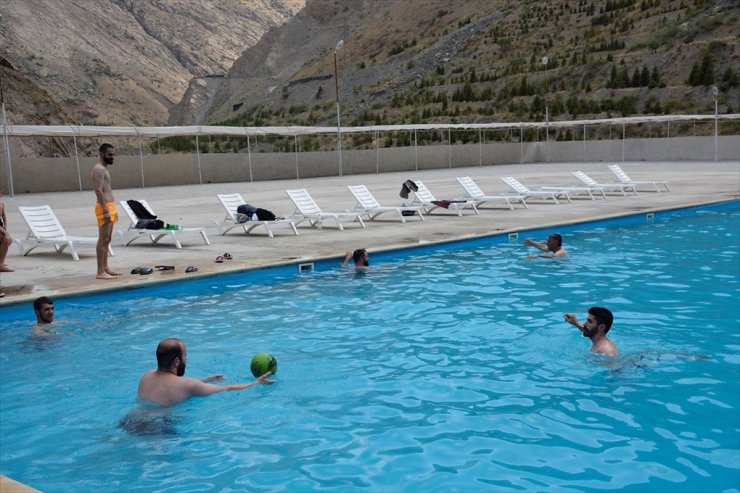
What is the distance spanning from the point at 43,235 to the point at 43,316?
4.06m

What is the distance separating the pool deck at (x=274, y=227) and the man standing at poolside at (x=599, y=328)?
167 inches

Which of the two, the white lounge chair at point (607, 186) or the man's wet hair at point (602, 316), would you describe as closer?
the man's wet hair at point (602, 316)

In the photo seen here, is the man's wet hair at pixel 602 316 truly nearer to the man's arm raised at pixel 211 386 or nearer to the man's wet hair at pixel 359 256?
the man's arm raised at pixel 211 386

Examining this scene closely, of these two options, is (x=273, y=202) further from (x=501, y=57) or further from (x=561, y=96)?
(x=501, y=57)

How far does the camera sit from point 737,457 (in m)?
4.05

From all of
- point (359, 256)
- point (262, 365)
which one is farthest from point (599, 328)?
point (359, 256)

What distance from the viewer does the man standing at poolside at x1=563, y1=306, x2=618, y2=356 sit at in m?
5.47

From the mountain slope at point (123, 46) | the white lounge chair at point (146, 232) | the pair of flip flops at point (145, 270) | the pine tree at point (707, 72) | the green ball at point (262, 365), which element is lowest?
the green ball at point (262, 365)

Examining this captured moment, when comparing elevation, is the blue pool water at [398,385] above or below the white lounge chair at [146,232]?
below

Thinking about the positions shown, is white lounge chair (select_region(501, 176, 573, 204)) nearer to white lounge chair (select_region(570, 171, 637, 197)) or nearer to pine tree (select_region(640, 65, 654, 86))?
white lounge chair (select_region(570, 171, 637, 197))

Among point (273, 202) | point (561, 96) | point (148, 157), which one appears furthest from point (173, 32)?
point (273, 202)

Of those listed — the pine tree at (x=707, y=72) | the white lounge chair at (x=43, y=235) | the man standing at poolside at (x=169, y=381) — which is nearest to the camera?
the man standing at poolside at (x=169, y=381)

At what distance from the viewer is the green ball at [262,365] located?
17.6 feet

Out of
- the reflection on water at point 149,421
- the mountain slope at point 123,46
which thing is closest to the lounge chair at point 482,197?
the reflection on water at point 149,421
